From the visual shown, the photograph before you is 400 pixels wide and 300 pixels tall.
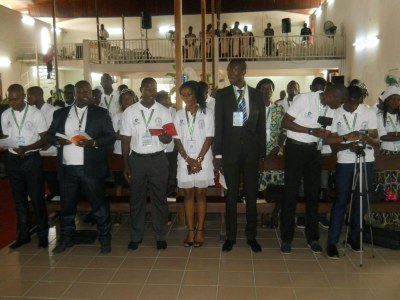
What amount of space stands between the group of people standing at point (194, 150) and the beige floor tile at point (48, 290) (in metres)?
0.82

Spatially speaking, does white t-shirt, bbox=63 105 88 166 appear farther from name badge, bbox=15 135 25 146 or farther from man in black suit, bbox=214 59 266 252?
man in black suit, bbox=214 59 266 252

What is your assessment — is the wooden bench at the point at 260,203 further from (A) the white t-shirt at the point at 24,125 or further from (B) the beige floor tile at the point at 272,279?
(B) the beige floor tile at the point at 272,279

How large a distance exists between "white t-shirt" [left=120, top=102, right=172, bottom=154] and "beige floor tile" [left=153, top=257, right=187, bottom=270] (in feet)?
3.72

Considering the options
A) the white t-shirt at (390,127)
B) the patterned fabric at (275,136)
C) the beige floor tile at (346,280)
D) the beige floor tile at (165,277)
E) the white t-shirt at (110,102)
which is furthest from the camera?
the white t-shirt at (110,102)

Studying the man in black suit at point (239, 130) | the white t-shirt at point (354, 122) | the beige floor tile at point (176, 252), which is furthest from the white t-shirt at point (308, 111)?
the beige floor tile at point (176, 252)

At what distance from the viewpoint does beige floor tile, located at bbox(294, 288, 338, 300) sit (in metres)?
3.60

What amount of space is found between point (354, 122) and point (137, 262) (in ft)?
8.57

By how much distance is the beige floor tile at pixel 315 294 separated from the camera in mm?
3598

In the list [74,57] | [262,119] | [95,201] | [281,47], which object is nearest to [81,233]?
[95,201]

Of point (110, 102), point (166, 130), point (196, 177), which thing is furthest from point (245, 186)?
point (110, 102)

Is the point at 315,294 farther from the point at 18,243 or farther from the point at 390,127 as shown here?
the point at 18,243

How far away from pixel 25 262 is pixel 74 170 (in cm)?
106

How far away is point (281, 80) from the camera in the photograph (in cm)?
2262

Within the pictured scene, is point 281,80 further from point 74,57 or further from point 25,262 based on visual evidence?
point 25,262
